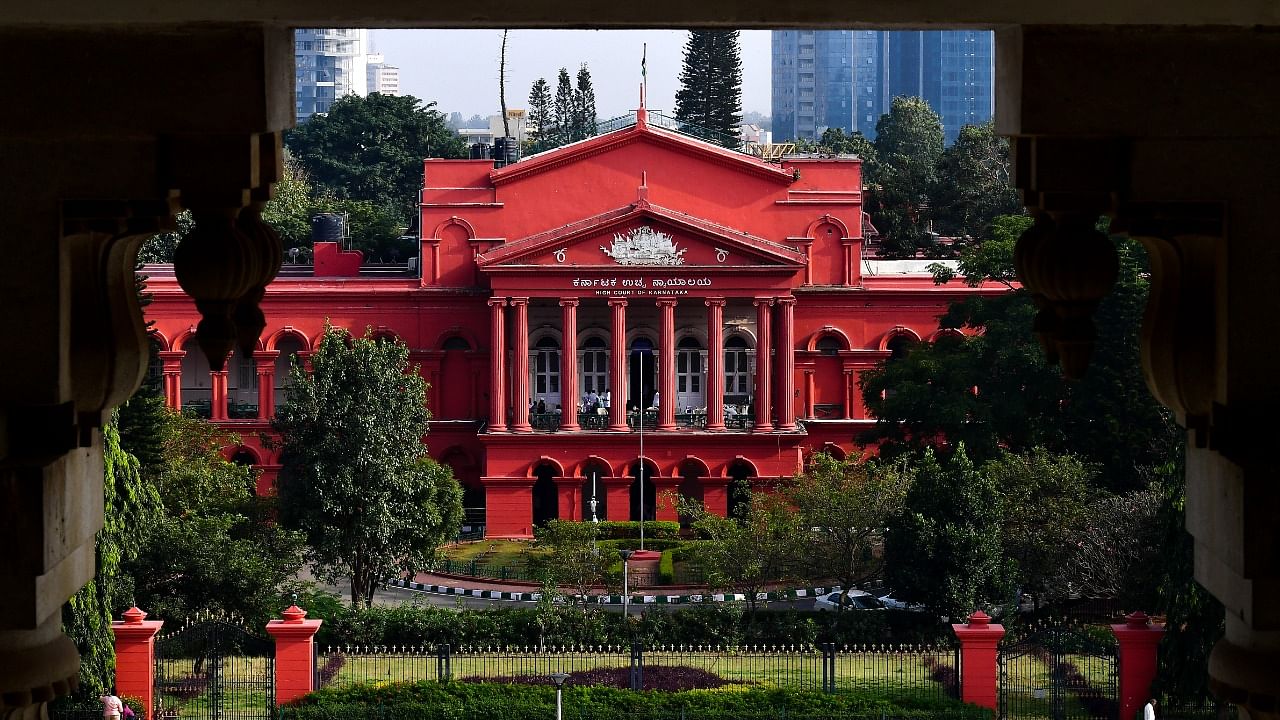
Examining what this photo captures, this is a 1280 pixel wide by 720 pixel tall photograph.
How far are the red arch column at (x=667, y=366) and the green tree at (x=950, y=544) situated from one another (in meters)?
15.3

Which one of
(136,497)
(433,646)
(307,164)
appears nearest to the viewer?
(136,497)

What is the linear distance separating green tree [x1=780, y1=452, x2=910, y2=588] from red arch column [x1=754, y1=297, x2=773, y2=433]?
39.3ft

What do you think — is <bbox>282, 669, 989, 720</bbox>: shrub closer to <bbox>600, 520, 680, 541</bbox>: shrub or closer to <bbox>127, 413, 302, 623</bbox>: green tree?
<bbox>127, 413, 302, 623</bbox>: green tree

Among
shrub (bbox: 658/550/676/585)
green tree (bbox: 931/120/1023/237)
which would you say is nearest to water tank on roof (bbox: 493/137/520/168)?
shrub (bbox: 658/550/676/585)

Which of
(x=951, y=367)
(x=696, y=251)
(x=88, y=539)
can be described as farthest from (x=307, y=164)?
(x=88, y=539)

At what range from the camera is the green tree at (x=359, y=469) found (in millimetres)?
35281

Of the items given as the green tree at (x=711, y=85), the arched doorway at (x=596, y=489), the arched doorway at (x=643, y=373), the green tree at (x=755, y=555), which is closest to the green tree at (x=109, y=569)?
the green tree at (x=755, y=555)

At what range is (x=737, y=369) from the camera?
164 feet

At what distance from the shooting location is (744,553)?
1384 inches

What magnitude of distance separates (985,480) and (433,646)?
9616 mm

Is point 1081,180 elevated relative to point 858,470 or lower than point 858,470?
elevated

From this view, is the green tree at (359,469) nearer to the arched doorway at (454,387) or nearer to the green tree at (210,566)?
the green tree at (210,566)

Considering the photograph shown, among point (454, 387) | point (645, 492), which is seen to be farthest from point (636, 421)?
point (454, 387)

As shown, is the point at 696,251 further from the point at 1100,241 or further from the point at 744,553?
the point at 1100,241
